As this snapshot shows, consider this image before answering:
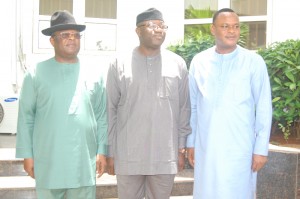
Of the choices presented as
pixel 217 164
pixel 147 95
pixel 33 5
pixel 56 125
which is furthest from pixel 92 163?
pixel 33 5

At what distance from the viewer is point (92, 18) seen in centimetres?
875

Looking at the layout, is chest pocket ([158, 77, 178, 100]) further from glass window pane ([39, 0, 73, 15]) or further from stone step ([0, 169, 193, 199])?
glass window pane ([39, 0, 73, 15])

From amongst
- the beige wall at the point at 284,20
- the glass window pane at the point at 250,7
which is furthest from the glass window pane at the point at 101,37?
the beige wall at the point at 284,20

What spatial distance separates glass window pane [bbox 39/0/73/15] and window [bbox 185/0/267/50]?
7.07ft

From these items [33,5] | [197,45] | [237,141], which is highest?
[33,5]

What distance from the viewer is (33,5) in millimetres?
8359

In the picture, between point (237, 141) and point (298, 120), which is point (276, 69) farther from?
point (237, 141)

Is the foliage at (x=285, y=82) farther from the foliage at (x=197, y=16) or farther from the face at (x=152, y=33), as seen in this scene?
the foliage at (x=197, y=16)

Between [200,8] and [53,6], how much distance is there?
106 inches

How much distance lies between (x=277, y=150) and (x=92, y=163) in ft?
6.92

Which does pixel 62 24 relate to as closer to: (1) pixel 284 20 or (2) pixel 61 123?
(2) pixel 61 123

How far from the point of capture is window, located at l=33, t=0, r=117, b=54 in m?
8.63

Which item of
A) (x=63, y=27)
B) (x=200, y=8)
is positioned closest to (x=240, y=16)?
(x=200, y=8)

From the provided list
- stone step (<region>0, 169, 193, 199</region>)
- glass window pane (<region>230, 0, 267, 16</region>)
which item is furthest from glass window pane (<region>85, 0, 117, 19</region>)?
stone step (<region>0, 169, 193, 199</region>)
